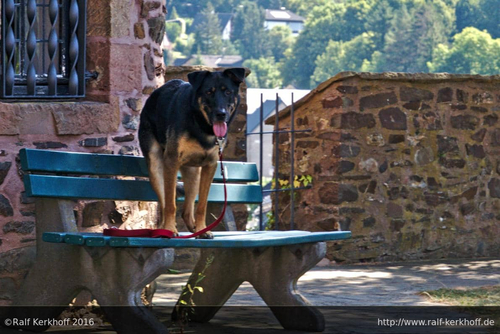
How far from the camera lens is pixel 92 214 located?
18.5ft

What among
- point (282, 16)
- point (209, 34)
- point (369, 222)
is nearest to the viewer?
point (369, 222)

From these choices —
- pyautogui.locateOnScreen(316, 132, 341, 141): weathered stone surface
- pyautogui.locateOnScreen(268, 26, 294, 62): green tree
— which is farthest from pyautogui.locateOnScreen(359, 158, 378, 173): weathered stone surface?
pyautogui.locateOnScreen(268, 26, 294, 62): green tree

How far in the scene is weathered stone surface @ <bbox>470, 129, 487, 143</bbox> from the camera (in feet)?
32.4

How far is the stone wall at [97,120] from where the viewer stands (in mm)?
5297

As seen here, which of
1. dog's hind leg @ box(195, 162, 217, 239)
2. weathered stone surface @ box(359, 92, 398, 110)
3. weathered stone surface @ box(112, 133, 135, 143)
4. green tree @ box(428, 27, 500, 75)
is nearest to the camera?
dog's hind leg @ box(195, 162, 217, 239)

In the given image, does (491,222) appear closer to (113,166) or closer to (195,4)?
(113,166)

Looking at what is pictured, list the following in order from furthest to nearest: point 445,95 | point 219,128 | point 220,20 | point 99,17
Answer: point 220,20
point 445,95
point 99,17
point 219,128

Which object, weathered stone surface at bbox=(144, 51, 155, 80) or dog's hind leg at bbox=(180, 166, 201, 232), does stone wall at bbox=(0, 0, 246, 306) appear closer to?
weathered stone surface at bbox=(144, 51, 155, 80)

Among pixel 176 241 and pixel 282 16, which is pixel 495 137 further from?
pixel 282 16

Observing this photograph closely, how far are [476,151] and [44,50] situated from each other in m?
5.25

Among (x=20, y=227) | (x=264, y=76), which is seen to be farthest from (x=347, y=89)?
(x=264, y=76)

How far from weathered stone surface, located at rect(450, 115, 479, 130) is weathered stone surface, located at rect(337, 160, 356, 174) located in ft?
4.07

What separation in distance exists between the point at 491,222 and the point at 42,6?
5669 millimetres

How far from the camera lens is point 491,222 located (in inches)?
392
